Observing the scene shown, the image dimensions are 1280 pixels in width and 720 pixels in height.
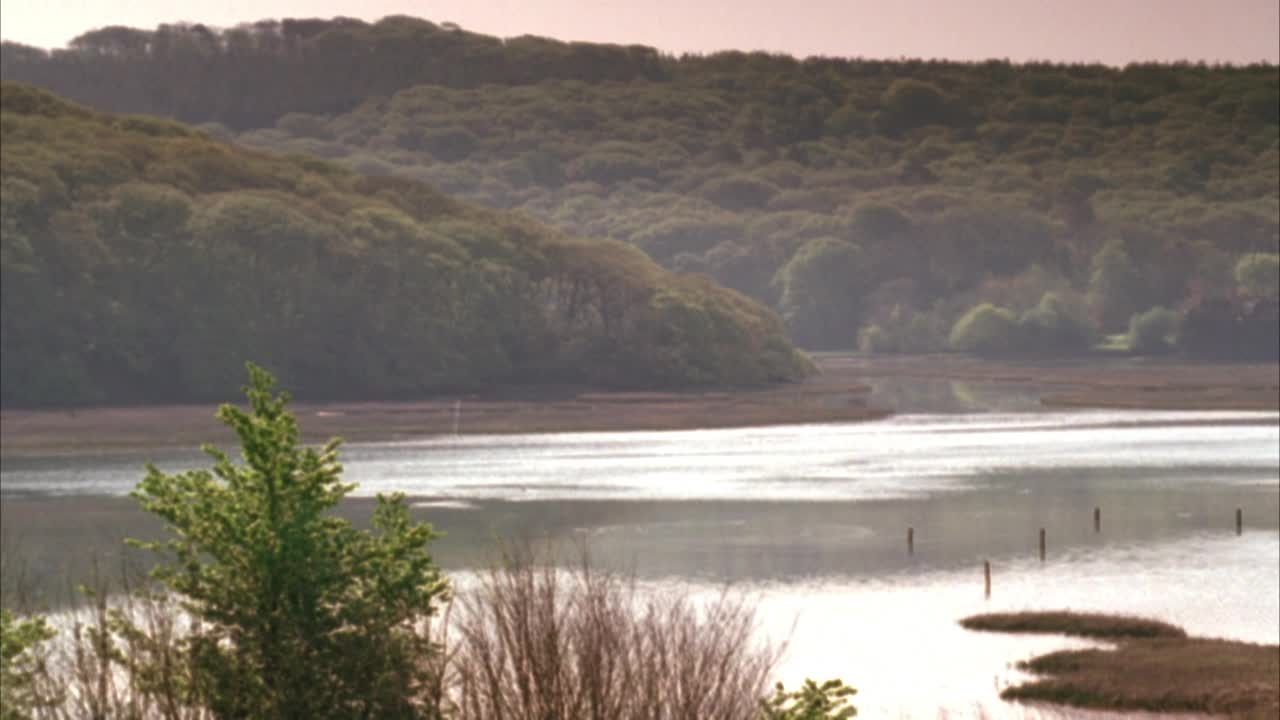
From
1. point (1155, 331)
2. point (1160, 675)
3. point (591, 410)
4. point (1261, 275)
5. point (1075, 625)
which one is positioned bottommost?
point (1075, 625)

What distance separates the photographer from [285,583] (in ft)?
35.8

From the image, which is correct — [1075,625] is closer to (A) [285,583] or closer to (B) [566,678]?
(B) [566,678]

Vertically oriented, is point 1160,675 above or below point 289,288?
below

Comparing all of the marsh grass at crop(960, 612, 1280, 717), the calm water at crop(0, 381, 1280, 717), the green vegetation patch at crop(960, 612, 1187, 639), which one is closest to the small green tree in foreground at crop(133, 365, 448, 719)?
the marsh grass at crop(960, 612, 1280, 717)

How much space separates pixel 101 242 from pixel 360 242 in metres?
18.6

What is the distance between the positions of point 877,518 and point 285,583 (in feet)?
181

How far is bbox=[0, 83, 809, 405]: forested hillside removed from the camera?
116062mm

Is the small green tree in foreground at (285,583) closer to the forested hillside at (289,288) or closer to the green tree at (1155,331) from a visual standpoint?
the forested hillside at (289,288)

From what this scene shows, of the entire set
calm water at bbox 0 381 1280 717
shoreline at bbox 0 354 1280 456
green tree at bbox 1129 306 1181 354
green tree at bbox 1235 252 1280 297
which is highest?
green tree at bbox 1235 252 1280 297

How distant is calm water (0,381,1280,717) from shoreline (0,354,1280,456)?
488 centimetres

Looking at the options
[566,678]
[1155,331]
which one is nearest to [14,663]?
[566,678]

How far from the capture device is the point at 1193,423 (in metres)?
110

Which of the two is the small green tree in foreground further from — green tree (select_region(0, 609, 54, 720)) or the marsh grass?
the marsh grass

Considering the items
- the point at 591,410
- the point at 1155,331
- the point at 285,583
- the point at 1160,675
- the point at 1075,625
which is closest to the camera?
the point at 285,583
